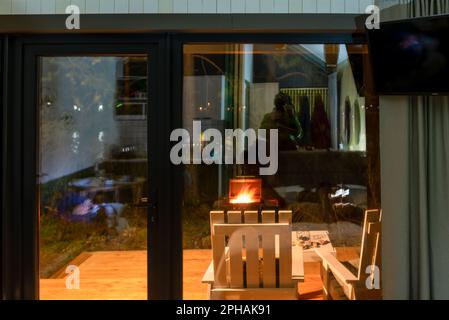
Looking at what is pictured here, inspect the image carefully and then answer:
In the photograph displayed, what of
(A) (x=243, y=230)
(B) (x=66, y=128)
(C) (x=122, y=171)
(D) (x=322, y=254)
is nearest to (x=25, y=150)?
(B) (x=66, y=128)

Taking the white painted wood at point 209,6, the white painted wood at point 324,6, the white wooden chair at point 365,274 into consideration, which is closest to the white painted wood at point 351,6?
the white painted wood at point 324,6

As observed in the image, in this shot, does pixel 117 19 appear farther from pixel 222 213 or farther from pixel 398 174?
pixel 398 174

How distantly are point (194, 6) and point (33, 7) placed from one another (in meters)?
1.01

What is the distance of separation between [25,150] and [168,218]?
1004 millimetres

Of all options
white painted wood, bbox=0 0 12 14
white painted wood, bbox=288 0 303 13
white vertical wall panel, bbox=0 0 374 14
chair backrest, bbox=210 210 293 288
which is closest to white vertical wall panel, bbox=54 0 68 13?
white vertical wall panel, bbox=0 0 374 14

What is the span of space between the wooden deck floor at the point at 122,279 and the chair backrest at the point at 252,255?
17 centimetres

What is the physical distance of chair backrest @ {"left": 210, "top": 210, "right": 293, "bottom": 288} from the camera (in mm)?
2883

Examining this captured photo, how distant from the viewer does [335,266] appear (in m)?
3.00

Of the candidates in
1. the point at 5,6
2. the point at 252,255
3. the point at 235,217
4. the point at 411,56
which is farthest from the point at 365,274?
the point at 5,6

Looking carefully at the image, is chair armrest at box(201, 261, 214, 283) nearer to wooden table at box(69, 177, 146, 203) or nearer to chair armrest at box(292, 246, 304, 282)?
chair armrest at box(292, 246, 304, 282)

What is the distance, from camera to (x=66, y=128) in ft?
10.0

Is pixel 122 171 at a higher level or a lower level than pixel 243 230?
higher

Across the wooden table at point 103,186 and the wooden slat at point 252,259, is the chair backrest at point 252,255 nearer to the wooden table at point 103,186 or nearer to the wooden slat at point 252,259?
the wooden slat at point 252,259

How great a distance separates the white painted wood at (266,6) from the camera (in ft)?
9.68
